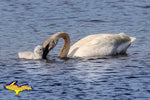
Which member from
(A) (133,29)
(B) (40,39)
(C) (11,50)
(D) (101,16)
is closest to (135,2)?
(D) (101,16)

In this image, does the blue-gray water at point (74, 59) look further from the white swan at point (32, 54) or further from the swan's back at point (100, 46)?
the swan's back at point (100, 46)

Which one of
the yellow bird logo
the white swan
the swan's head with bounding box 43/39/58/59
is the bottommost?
the yellow bird logo

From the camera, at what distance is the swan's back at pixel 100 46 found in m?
15.7

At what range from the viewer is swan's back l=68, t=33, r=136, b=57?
51.5ft

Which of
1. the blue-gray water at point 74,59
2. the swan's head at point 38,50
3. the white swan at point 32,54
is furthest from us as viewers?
the swan's head at point 38,50

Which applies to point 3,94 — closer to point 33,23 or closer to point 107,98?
point 107,98

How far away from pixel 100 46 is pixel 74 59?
106cm

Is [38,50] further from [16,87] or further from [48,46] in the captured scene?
[16,87]

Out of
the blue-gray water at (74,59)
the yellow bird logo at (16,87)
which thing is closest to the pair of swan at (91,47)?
the blue-gray water at (74,59)

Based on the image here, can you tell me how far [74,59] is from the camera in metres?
15.4

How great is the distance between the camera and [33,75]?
12711 millimetres

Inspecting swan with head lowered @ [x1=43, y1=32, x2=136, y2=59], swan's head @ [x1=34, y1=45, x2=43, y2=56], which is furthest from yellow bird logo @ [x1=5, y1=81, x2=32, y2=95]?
swan with head lowered @ [x1=43, y1=32, x2=136, y2=59]

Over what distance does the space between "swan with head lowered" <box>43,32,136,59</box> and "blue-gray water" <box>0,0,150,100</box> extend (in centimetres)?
36

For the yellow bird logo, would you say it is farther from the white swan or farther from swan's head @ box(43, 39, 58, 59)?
swan's head @ box(43, 39, 58, 59)
